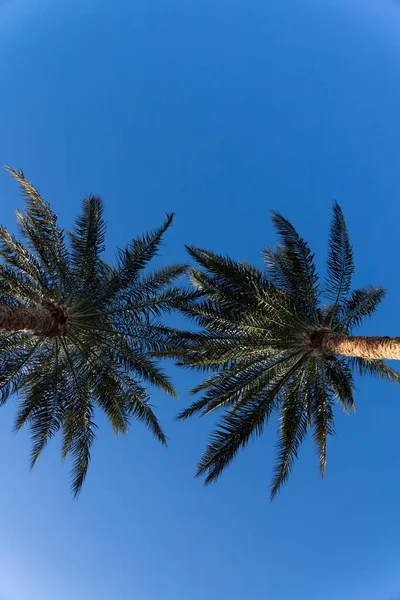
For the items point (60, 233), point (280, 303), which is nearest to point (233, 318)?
point (280, 303)

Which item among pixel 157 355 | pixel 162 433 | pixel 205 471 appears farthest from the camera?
pixel 162 433

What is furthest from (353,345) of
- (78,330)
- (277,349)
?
(78,330)

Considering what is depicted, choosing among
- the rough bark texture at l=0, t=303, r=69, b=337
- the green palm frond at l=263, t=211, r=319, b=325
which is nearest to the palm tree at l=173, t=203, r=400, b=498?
the green palm frond at l=263, t=211, r=319, b=325

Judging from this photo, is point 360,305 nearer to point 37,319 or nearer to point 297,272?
point 297,272

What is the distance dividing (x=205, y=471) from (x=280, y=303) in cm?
388

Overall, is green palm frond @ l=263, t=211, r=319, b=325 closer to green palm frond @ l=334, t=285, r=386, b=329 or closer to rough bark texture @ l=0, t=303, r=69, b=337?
green palm frond @ l=334, t=285, r=386, b=329

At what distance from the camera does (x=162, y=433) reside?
11.1 meters

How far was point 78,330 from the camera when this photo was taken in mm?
10492

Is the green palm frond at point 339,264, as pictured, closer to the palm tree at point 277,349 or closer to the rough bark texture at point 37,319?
the palm tree at point 277,349

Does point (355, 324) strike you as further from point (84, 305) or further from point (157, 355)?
point (84, 305)

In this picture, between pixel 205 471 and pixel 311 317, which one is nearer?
pixel 205 471

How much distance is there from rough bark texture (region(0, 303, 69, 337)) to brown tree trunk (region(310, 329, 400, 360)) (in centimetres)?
572

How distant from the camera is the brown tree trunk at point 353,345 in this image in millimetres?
8242

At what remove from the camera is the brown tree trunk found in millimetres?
8242
